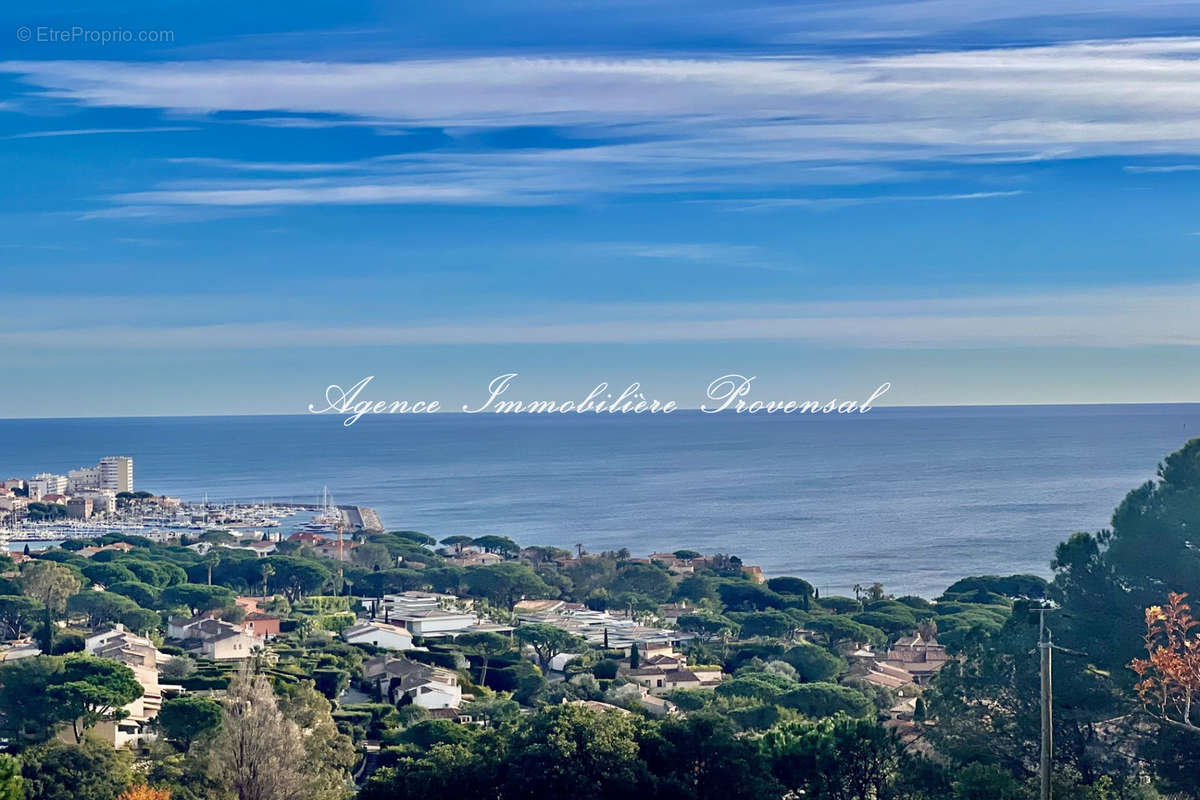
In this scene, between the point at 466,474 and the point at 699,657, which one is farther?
the point at 466,474

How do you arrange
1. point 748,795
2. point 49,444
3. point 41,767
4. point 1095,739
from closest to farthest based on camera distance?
point 1095,739, point 748,795, point 41,767, point 49,444

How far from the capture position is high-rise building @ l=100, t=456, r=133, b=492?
91812mm

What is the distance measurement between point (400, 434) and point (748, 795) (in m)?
184

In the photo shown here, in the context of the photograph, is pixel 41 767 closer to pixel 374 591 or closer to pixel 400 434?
pixel 374 591

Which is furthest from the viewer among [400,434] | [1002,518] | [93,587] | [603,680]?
[400,434]

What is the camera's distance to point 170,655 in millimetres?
27750

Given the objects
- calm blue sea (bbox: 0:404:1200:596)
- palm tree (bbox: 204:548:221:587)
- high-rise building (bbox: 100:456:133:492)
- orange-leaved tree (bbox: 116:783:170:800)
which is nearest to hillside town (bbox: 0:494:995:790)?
palm tree (bbox: 204:548:221:587)

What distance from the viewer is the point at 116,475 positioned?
92250mm

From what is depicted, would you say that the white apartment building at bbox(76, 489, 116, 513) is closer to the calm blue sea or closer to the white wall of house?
the calm blue sea

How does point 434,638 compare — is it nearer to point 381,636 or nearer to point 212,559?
point 381,636

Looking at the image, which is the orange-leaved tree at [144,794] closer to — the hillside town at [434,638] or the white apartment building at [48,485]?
the hillside town at [434,638]

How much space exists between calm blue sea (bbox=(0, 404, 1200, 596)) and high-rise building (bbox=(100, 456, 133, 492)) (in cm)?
425

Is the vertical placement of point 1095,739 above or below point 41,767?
above

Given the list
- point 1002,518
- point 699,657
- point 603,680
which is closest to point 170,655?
point 603,680
